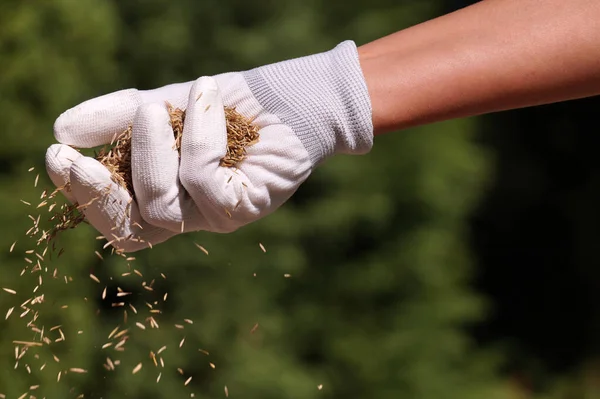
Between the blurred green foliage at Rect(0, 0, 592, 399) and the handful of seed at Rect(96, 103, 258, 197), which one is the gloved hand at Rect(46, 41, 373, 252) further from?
the blurred green foliage at Rect(0, 0, 592, 399)

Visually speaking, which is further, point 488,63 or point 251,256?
point 251,256

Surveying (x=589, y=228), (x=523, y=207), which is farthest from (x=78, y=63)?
(x=589, y=228)

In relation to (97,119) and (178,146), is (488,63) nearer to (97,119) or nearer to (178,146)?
(178,146)

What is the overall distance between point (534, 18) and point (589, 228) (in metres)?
3.10

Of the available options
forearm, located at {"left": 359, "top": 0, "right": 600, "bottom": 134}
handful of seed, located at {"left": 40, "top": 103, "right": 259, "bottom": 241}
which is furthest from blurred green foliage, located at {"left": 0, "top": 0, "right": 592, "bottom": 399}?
forearm, located at {"left": 359, "top": 0, "right": 600, "bottom": 134}

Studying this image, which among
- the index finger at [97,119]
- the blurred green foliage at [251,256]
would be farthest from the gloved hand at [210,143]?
the blurred green foliage at [251,256]

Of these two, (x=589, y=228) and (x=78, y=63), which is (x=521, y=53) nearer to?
(x=78, y=63)

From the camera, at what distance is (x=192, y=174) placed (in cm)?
177

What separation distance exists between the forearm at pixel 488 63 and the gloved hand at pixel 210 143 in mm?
82

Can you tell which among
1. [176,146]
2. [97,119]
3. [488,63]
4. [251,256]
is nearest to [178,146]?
[176,146]

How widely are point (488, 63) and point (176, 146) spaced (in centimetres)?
70

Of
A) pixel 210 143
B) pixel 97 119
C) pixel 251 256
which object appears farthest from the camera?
pixel 251 256

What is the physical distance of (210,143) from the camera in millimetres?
1757

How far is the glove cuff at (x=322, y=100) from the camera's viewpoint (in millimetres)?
1910
